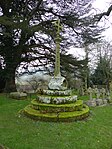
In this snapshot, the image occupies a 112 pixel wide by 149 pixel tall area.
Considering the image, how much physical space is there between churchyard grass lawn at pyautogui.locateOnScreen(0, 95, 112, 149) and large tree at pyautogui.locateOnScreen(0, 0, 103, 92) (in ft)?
32.4

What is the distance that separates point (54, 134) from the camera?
756 cm

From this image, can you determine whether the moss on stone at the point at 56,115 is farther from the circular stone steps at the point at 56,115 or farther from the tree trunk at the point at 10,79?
the tree trunk at the point at 10,79

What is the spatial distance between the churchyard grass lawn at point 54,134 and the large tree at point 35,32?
989 centimetres

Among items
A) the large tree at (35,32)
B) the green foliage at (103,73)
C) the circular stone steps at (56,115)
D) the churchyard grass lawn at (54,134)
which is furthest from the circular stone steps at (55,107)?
the green foliage at (103,73)

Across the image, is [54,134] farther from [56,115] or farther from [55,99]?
[55,99]

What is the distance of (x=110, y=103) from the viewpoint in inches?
608

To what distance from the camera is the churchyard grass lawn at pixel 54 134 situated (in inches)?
261

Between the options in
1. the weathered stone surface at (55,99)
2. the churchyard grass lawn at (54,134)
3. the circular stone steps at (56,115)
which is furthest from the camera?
the weathered stone surface at (55,99)

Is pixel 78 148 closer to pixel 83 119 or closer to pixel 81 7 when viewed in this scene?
pixel 83 119

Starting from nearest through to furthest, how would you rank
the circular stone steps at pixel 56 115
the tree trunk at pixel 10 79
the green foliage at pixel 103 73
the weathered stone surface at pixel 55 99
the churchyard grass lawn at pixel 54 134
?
the churchyard grass lawn at pixel 54 134 → the circular stone steps at pixel 56 115 → the weathered stone surface at pixel 55 99 → the tree trunk at pixel 10 79 → the green foliage at pixel 103 73

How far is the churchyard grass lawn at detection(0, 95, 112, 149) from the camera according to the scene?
21.7 ft

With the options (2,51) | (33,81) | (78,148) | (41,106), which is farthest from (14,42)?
(78,148)

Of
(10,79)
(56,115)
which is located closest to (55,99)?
(56,115)

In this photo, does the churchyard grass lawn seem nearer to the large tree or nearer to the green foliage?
the large tree
